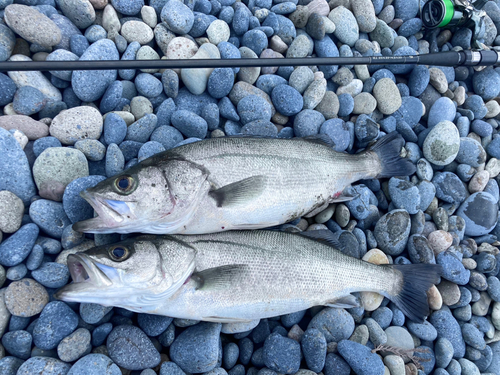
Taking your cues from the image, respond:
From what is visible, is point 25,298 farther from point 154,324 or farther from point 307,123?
point 307,123

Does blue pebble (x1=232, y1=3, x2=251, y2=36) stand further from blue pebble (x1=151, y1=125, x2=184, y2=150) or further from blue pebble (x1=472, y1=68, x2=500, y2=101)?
blue pebble (x1=472, y1=68, x2=500, y2=101)

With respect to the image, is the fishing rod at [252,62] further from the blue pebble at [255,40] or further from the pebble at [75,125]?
the blue pebble at [255,40]

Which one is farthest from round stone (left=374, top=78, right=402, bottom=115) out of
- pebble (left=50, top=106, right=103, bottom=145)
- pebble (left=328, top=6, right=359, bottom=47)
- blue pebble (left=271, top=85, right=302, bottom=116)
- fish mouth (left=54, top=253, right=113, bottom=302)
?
fish mouth (left=54, top=253, right=113, bottom=302)

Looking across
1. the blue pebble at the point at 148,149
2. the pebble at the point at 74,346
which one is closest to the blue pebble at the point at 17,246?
the pebble at the point at 74,346

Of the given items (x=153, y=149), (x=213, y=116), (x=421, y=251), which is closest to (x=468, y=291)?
(x=421, y=251)

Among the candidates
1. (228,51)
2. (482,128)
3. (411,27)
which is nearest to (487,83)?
(482,128)
